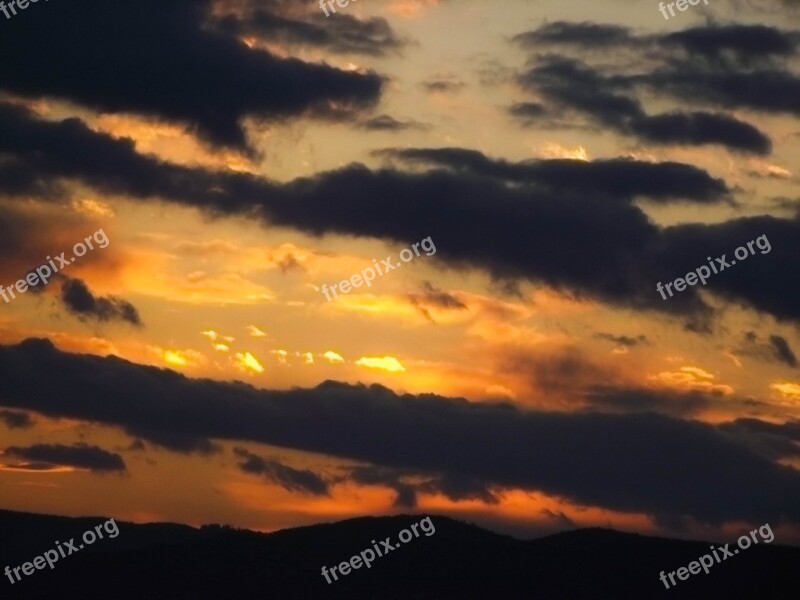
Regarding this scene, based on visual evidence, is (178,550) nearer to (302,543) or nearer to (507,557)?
(302,543)

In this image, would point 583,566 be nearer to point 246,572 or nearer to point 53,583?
point 246,572

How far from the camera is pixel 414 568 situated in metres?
99.9

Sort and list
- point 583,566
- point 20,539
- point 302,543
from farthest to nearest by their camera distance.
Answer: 1. point 20,539
2. point 302,543
3. point 583,566

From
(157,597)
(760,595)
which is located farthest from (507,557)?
(157,597)

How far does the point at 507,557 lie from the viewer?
101 m

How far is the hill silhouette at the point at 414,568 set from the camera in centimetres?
9281

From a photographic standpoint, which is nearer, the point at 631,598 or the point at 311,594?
the point at 631,598

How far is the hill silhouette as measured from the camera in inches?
3654

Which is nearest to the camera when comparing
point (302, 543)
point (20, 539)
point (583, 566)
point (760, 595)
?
point (760, 595)

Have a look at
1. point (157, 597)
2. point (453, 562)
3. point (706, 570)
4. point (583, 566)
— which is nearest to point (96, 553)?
point (157, 597)

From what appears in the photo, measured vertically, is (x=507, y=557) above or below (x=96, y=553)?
below

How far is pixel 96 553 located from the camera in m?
113

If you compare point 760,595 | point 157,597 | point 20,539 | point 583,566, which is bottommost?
point 760,595

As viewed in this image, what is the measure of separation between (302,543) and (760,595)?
A: 3647 centimetres
